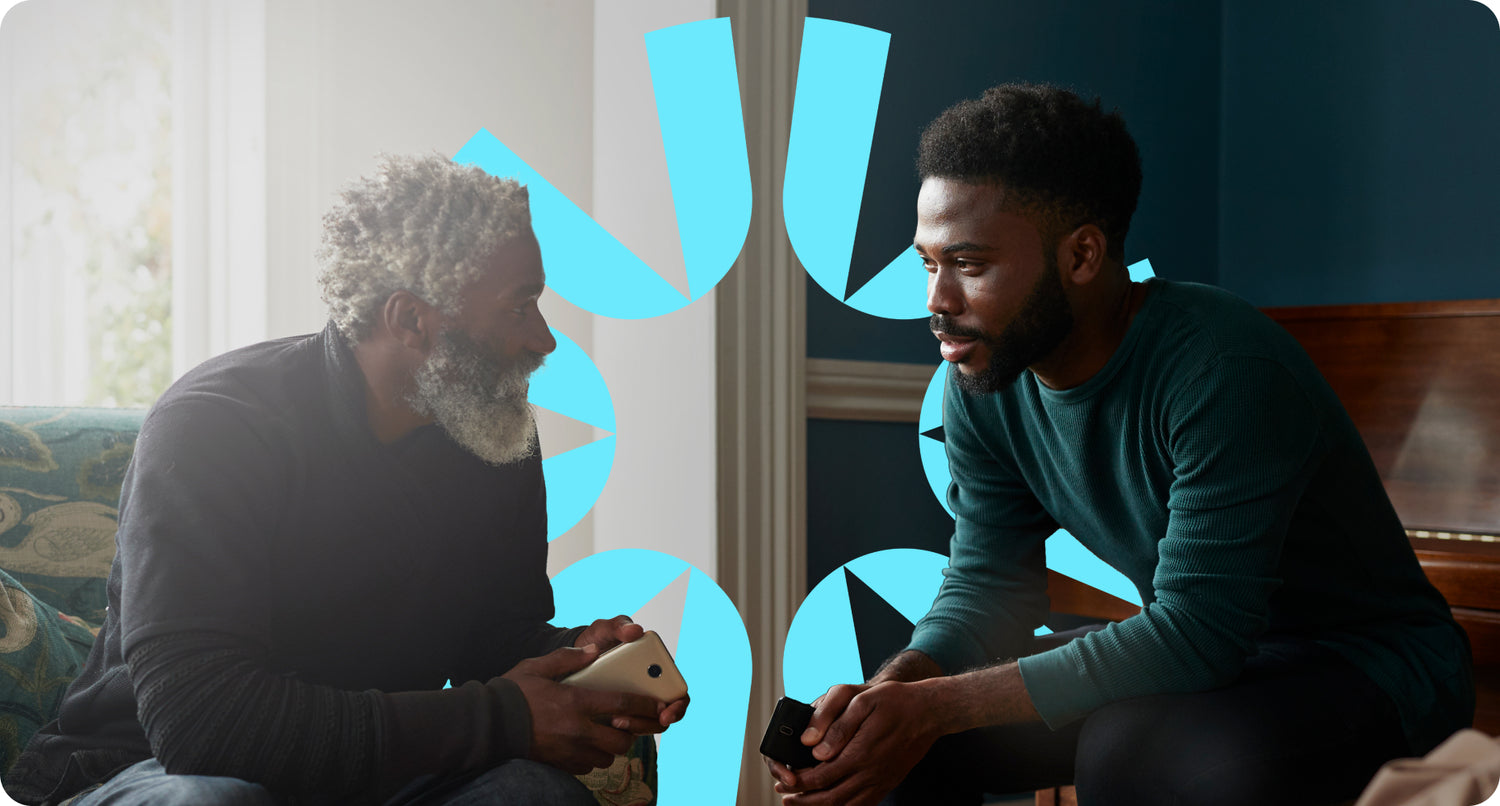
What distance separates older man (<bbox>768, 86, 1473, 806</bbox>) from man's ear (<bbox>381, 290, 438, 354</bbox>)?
618 mm

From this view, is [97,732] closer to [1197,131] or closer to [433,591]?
[433,591]

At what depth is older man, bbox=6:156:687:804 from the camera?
1057 millimetres

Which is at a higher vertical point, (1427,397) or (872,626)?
(1427,397)

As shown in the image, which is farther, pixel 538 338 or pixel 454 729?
pixel 538 338

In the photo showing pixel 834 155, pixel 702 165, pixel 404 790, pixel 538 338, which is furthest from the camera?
pixel 834 155

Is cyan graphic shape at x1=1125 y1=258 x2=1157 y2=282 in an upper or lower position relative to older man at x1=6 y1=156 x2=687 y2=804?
upper

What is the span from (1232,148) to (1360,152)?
34 centimetres

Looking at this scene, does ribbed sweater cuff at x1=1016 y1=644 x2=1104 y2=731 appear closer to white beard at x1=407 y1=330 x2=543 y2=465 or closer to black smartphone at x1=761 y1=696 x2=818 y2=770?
black smartphone at x1=761 y1=696 x2=818 y2=770

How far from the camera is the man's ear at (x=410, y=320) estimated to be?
130cm

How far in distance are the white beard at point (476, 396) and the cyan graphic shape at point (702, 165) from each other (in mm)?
822

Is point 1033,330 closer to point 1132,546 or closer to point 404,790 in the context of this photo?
point 1132,546

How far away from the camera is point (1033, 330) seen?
4.73 ft

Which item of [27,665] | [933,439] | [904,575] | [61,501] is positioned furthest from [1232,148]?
[27,665]

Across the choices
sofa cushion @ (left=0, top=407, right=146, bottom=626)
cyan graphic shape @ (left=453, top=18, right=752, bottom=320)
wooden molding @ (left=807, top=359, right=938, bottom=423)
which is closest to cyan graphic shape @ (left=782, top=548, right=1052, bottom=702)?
wooden molding @ (left=807, top=359, right=938, bottom=423)
